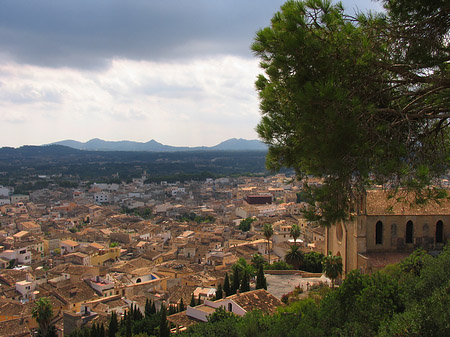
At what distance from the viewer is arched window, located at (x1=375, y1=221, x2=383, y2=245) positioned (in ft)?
62.7

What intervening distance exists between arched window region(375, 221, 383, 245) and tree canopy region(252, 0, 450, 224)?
13.1 m

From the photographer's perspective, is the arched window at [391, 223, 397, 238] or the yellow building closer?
the arched window at [391, 223, 397, 238]

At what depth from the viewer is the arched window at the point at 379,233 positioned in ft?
62.7

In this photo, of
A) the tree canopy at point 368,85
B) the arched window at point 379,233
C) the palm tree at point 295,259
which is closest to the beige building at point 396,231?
the arched window at point 379,233

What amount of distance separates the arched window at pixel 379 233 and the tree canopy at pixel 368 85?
43.1 feet

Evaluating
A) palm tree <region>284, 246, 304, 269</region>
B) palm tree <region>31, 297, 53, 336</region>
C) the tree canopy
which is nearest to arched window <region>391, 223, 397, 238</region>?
palm tree <region>284, 246, 304, 269</region>

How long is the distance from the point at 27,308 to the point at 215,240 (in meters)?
20.8

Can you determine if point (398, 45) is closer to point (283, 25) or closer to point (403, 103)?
point (403, 103)

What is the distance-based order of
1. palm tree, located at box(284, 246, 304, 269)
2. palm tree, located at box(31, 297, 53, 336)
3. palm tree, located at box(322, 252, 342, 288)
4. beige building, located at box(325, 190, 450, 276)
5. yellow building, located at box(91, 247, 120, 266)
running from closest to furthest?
palm tree, located at box(322, 252, 342, 288), palm tree, located at box(31, 297, 53, 336), beige building, located at box(325, 190, 450, 276), palm tree, located at box(284, 246, 304, 269), yellow building, located at box(91, 247, 120, 266)

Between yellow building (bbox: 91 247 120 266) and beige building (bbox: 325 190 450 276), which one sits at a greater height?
beige building (bbox: 325 190 450 276)

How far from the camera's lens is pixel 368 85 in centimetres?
644

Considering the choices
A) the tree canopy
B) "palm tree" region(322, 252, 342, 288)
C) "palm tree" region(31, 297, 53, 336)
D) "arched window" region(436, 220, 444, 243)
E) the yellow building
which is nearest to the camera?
the tree canopy

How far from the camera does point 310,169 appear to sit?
7293 mm

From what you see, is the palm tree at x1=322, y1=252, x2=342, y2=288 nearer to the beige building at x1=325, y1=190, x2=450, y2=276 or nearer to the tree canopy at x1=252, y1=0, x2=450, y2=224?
the beige building at x1=325, y1=190, x2=450, y2=276
